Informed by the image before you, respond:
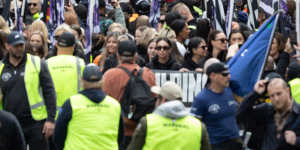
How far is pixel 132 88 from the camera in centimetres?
1010

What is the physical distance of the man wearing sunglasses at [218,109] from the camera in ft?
31.5

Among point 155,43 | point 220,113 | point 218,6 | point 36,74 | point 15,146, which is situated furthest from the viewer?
point 218,6

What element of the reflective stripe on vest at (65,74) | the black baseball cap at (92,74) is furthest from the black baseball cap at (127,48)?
the black baseball cap at (92,74)

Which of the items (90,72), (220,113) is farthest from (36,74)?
(220,113)

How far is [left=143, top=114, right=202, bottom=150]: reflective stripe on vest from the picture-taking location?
8062 mm

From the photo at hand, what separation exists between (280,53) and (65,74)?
4195mm

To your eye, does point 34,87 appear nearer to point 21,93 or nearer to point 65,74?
point 21,93

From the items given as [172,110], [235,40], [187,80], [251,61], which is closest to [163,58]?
[187,80]

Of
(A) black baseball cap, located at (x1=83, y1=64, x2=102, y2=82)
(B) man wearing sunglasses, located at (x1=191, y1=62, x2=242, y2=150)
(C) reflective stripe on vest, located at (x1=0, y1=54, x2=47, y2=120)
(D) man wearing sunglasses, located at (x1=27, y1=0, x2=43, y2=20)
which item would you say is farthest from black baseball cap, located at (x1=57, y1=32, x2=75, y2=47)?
(D) man wearing sunglasses, located at (x1=27, y1=0, x2=43, y2=20)

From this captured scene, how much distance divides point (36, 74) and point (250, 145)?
2.87 meters

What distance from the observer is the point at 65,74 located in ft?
35.1

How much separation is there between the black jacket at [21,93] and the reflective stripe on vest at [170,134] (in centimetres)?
254

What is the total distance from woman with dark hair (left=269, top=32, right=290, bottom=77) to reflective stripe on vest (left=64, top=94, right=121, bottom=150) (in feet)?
14.8

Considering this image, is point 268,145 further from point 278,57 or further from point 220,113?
point 278,57
